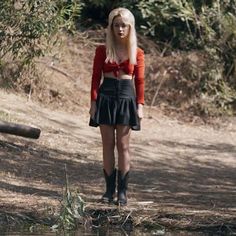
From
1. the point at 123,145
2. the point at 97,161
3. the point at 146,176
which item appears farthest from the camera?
the point at 97,161

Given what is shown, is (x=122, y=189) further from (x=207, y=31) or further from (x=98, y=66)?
(x=207, y=31)

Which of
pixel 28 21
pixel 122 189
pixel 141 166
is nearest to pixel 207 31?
pixel 141 166

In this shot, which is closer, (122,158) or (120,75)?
(120,75)

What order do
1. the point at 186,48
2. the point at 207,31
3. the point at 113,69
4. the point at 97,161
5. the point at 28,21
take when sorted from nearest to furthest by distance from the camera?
the point at 113,69 → the point at 28,21 → the point at 97,161 → the point at 207,31 → the point at 186,48

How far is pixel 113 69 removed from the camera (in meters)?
8.82

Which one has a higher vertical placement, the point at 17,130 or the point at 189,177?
the point at 17,130

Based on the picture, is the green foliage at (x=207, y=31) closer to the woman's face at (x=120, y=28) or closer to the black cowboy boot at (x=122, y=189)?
the black cowboy boot at (x=122, y=189)

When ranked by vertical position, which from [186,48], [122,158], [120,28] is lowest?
[186,48]

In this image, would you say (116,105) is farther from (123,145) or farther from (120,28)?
(120,28)

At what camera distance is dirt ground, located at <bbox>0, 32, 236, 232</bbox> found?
29.1 ft

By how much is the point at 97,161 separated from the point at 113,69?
3.82 meters

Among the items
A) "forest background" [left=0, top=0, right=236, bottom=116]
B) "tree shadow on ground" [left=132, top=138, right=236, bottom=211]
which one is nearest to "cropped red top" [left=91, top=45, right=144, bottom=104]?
"tree shadow on ground" [left=132, top=138, right=236, bottom=211]

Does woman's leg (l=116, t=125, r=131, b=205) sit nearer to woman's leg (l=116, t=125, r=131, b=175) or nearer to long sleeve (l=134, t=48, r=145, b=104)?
woman's leg (l=116, t=125, r=131, b=175)

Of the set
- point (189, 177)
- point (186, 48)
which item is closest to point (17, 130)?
point (189, 177)
